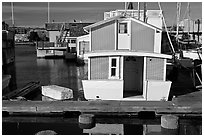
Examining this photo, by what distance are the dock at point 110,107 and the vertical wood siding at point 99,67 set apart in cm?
172

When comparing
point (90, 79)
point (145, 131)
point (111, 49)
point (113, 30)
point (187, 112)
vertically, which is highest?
point (113, 30)

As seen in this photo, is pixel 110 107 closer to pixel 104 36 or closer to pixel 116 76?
pixel 116 76

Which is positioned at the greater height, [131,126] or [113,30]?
[113,30]

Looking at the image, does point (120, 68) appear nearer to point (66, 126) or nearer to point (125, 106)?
point (125, 106)

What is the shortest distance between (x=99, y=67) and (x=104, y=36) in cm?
170

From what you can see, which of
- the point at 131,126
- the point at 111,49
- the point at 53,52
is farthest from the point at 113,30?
the point at 53,52

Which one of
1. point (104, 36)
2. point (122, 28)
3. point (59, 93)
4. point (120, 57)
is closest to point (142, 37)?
point (122, 28)

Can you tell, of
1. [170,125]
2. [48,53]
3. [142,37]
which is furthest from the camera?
[48,53]

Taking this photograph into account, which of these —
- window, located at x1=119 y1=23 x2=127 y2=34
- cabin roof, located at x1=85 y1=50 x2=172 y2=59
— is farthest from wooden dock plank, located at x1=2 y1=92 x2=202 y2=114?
window, located at x1=119 y1=23 x2=127 y2=34

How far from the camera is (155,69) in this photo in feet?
44.9

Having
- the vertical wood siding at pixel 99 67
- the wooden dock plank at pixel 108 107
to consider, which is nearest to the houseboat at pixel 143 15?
the vertical wood siding at pixel 99 67

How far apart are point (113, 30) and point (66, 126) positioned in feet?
18.2

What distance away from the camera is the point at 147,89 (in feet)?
44.8

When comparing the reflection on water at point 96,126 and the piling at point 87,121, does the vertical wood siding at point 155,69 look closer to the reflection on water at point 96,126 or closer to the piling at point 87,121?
the reflection on water at point 96,126
